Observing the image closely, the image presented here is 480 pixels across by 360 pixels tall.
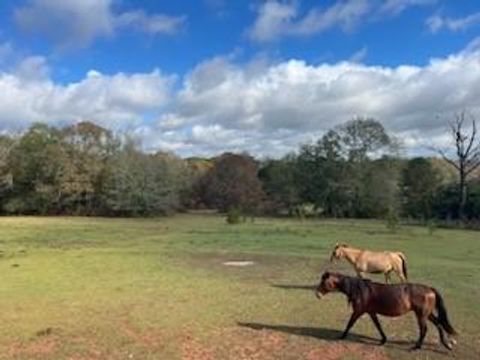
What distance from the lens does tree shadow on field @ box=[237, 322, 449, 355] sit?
10.9 meters

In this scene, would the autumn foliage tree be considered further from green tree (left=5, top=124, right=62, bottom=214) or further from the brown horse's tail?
the brown horse's tail

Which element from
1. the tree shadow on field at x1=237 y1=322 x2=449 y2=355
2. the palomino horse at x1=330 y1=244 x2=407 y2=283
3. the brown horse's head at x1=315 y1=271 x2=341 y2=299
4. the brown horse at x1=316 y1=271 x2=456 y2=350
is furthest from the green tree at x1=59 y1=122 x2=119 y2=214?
the brown horse at x1=316 y1=271 x2=456 y2=350

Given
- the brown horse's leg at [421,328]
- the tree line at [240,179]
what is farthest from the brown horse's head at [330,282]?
the tree line at [240,179]

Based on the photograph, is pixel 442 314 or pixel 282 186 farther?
pixel 282 186

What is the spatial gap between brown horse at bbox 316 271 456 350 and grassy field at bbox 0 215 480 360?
1.21 feet

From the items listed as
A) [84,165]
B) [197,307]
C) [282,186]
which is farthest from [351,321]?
[282,186]

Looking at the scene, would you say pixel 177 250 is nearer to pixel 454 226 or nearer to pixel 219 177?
pixel 454 226

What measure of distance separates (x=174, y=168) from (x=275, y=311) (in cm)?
5771

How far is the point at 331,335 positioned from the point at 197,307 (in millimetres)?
3484

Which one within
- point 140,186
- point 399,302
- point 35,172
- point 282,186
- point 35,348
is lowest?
point 35,348

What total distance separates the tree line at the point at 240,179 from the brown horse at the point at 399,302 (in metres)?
51.4

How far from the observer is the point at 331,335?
11516 mm

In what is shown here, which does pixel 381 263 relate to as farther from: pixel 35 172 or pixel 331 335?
pixel 35 172

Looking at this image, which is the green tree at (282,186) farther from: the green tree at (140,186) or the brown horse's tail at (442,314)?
the brown horse's tail at (442,314)
